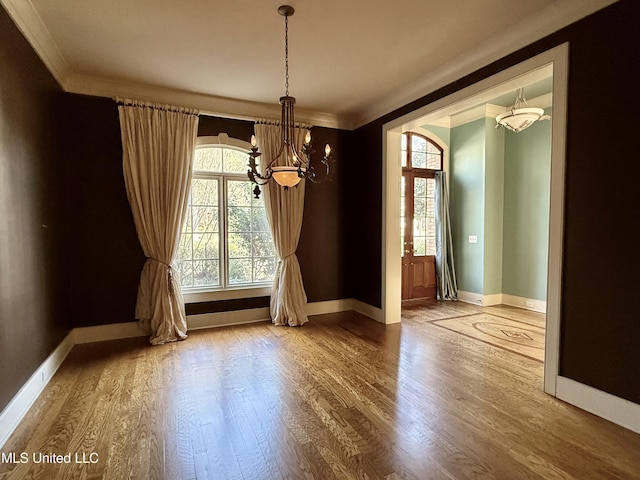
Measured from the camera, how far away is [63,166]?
392 centimetres

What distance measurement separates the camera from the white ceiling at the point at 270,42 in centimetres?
267

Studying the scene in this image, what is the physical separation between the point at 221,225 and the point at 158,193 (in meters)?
0.93

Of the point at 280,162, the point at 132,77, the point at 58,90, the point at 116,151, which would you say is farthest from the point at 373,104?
the point at 58,90

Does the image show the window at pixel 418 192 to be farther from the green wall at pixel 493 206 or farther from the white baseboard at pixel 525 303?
the white baseboard at pixel 525 303

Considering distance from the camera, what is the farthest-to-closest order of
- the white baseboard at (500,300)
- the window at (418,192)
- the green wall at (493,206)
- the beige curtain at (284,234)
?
the window at (418,192)
the green wall at (493,206)
the white baseboard at (500,300)
the beige curtain at (284,234)

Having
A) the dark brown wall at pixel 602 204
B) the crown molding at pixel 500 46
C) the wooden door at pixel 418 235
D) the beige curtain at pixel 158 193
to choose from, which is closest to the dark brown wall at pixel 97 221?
the beige curtain at pixel 158 193

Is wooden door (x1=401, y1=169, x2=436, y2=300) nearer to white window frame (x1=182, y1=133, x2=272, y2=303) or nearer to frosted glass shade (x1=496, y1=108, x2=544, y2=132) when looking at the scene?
frosted glass shade (x1=496, y1=108, x2=544, y2=132)

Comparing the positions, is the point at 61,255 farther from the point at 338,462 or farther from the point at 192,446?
the point at 338,462

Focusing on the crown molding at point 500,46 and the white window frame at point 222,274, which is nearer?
the crown molding at point 500,46

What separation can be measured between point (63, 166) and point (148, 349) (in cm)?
233

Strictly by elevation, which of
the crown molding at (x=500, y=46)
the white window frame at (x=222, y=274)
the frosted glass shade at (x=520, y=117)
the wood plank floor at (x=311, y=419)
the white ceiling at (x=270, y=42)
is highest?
the white ceiling at (x=270, y=42)

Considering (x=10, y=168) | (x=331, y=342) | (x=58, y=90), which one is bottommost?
(x=331, y=342)

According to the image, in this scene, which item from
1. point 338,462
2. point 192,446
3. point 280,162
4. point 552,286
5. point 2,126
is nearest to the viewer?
point 338,462

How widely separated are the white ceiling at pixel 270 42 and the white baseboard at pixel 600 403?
281cm
